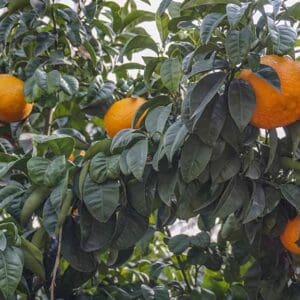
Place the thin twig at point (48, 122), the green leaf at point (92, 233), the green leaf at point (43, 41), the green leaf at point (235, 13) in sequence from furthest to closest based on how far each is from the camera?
1. the thin twig at point (48, 122)
2. the green leaf at point (43, 41)
3. the green leaf at point (92, 233)
4. the green leaf at point (235, 13)

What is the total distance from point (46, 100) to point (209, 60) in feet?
1.53

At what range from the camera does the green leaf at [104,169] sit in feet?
3.21

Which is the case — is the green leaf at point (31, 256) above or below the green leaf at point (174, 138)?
below

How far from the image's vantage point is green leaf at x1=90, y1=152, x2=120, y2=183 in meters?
0.98

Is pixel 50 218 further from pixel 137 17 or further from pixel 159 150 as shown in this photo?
pixel 137 17

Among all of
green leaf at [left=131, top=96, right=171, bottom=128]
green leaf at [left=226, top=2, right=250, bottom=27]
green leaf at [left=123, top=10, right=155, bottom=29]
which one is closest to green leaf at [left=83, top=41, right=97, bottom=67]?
green leaf at [left=123, top=10, right=155, bottom=29]

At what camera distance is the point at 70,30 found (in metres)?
1.35

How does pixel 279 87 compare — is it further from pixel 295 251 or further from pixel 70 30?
pixel 70 30

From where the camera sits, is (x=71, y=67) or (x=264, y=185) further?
(x=71, y=67)

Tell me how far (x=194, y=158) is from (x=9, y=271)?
0.92ft

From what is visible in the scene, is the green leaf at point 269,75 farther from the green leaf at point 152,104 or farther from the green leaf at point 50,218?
the green leaf at point 50,218

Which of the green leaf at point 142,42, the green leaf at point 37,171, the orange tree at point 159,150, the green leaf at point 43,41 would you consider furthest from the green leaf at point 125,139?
the green leaf at point 43,41

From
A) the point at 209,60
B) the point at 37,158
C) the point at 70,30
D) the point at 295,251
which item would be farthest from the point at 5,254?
the point at 70,30

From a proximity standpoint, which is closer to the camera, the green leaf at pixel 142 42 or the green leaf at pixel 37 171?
the green leaf at pixel 37 171
